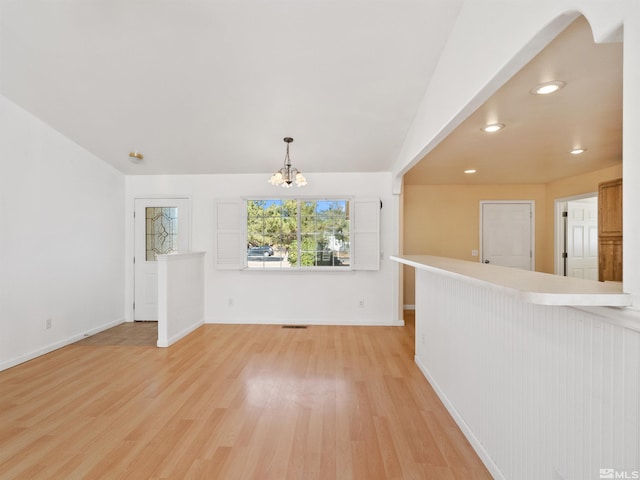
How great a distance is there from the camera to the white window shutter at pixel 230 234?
494cm

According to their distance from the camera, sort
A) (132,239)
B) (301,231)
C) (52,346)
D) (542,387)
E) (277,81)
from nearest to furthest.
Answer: (542,387) → (277,81) → (52,346) → (301,231) → (132,239)

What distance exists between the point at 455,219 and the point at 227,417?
518 centimetres

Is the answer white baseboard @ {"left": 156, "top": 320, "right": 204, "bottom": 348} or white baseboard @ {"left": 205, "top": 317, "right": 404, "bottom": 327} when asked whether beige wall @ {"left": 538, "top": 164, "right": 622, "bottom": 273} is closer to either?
white baseboard @ {"left": 205, "top": 317, "right": 404, "bottom": 327}

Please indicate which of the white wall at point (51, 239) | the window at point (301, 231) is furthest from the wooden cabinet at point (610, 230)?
the white wall at point (51, 239)

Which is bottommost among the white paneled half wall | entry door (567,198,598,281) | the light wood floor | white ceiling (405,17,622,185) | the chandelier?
the light wood floor

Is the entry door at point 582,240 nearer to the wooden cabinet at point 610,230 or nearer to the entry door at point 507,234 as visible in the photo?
the entry door at point 507,234

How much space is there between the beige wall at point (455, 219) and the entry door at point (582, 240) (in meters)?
0.29

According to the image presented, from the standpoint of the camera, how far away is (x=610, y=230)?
12.7 ft

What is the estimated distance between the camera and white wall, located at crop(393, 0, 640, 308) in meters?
0.91

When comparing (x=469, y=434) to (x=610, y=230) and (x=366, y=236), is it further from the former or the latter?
(x=610, y=230)

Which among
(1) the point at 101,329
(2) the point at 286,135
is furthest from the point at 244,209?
(1) the point at 101,329

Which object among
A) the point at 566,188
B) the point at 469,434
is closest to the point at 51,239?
the point at 469,434

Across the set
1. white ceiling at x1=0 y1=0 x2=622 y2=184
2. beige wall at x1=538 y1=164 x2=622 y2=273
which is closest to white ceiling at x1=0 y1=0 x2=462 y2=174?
white ceiling at x1=0 y1=0 x2=622 y2=184

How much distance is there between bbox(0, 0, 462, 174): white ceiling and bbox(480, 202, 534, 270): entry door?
9.49 feet
